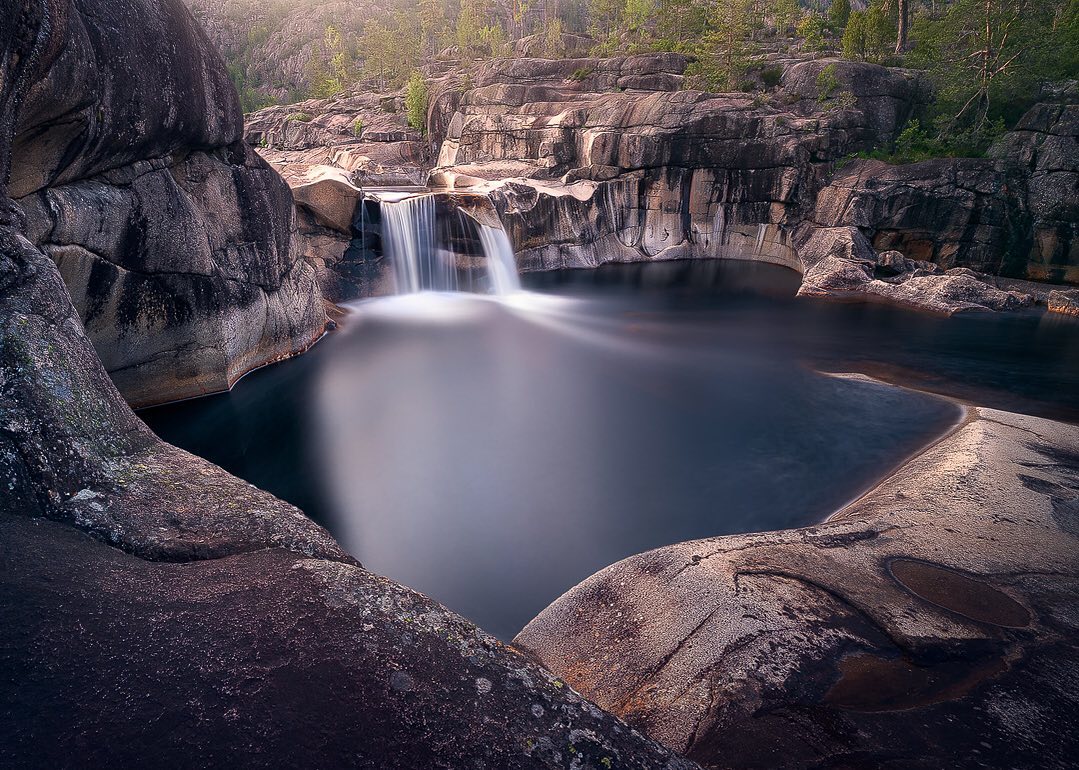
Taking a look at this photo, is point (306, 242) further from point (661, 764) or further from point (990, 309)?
point (990, 309)

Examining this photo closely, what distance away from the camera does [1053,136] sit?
1864 cm

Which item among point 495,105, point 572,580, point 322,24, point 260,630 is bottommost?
point 572,580

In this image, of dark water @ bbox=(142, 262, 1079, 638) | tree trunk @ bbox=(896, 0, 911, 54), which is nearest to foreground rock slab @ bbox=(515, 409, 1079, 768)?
dark water @ bbox=(142, 262, 1079, 638)

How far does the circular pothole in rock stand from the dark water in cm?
219

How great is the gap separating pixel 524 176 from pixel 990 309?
57.9 ft

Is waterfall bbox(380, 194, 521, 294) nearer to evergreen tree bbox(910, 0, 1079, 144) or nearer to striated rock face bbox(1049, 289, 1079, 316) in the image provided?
striated rock face bbox(1049, 289, 1079, 316)

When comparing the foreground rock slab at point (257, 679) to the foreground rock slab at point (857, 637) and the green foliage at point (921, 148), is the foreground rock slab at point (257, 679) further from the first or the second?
the green foliage at point (921, 148)

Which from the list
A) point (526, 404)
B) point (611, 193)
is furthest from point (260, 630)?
point (611, 193)

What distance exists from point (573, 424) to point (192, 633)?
8.00 metres

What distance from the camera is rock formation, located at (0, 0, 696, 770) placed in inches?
87.9

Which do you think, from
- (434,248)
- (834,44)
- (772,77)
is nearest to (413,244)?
(434,248)

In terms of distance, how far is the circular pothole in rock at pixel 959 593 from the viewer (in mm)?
4578

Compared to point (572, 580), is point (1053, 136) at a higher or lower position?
higher

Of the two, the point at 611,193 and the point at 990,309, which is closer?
the point at 990,309
